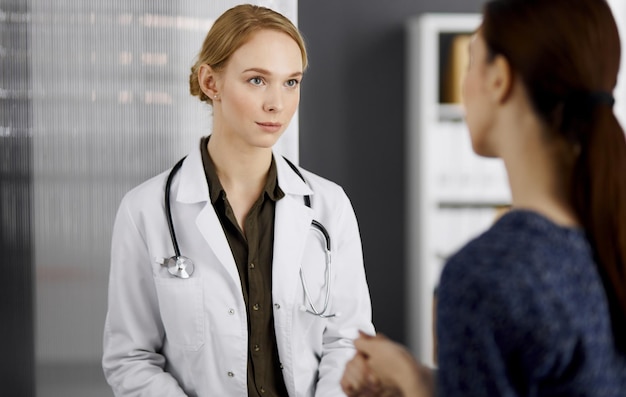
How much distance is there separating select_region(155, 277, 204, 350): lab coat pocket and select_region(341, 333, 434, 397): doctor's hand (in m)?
0.62

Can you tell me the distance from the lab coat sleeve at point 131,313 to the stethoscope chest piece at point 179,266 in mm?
52

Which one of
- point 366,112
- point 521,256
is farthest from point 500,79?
point 366,112

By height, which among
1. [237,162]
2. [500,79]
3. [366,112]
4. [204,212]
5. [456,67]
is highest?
[456,67]

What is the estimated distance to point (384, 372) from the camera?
0.95 meters

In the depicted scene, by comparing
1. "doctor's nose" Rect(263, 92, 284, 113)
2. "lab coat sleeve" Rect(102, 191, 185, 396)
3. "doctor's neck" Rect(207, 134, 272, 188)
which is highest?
"doctor's nose" Rect(263, 92, 284, 113)

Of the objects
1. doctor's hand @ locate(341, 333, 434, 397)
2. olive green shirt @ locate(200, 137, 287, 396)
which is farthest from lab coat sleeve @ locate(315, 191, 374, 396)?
doctor's hand @ locate(341, 333, 434, 397)

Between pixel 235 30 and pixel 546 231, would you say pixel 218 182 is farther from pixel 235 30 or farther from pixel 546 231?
pixel 546 231

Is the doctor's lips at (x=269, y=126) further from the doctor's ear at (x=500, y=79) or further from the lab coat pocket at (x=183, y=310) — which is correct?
the doctor's ear at (x=500, y=79)

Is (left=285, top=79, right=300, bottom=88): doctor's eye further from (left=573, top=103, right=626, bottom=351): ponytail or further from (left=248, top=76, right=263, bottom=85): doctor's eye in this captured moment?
(left=573, top=103, right=626, bottom=351): ponytail

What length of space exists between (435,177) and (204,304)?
6.47ft

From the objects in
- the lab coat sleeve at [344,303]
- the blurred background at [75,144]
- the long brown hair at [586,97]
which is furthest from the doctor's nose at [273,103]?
the long brown hair at [586,97]

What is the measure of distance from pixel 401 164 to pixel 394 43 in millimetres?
564

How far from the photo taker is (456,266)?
0.78m

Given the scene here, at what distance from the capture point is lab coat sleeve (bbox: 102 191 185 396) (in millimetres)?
1591
